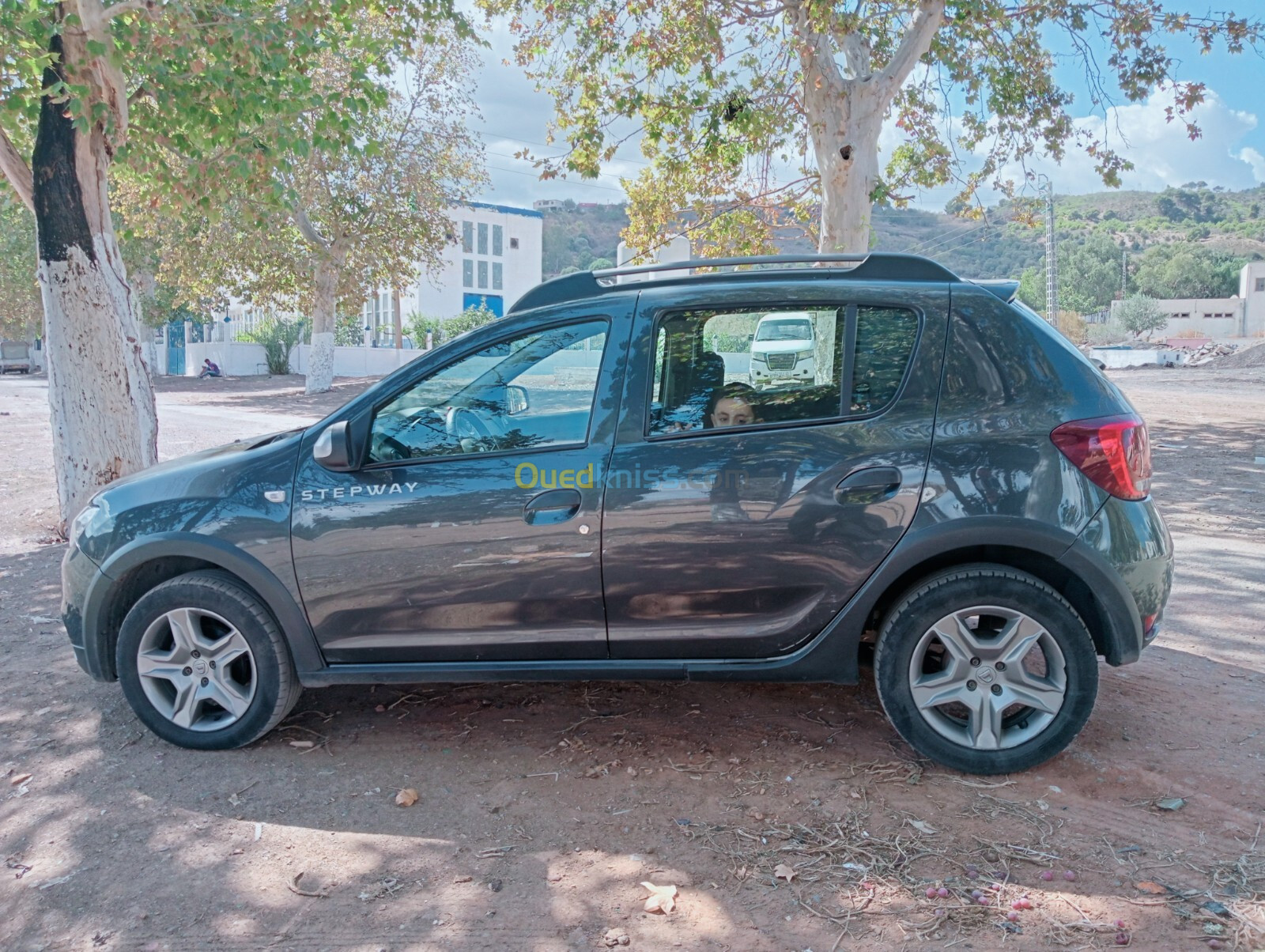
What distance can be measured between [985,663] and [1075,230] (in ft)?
347

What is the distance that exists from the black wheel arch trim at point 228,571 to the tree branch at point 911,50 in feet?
34.9

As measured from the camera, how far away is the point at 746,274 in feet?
13.5

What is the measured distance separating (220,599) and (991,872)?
120 inches

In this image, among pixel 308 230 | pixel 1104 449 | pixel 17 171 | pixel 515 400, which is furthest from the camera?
pixel 308 230

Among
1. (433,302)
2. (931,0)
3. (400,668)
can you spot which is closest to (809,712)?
(400,668)

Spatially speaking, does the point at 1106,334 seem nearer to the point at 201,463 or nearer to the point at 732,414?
the point at 732,414

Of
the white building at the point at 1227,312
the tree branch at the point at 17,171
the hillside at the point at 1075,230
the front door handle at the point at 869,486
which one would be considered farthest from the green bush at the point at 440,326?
the white building at the point at 1227,312

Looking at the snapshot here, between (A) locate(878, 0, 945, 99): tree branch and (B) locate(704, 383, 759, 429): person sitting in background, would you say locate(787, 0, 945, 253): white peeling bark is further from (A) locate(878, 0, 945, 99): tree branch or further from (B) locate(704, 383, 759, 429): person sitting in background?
(B) locate(704, 383, 759, 429): person sitting in background

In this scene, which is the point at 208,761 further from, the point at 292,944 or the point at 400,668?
the point at 292,944

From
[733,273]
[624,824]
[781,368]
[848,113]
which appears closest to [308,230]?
[848,113]

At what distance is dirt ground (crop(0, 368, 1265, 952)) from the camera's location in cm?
301

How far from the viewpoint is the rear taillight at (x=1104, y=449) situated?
3707 mm

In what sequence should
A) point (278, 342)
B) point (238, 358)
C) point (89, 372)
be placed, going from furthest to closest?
point (238, 358) → point (278, 342) → point (89, 372)

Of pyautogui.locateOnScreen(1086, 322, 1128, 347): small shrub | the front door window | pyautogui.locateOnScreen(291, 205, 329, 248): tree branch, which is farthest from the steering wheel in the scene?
pyautogui.locateOnScreen(1086, 322, 1128, 347): small shrub
